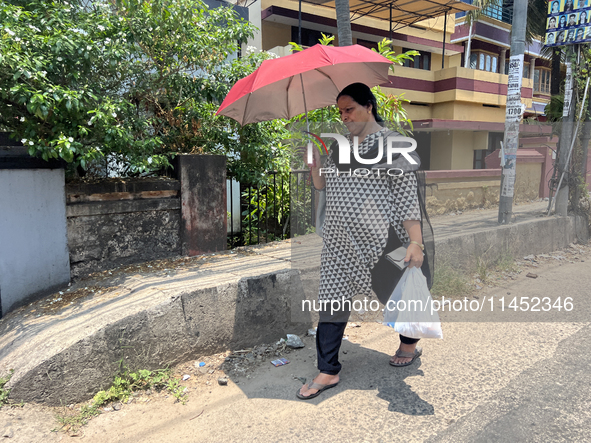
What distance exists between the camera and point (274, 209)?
230 inches

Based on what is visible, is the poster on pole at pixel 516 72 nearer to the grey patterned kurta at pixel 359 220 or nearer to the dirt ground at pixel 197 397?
the dirt ground at pixel 197 397

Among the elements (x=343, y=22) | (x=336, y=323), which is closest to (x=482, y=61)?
(x=343, y=22)

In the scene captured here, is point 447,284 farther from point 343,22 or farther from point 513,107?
point 513,107

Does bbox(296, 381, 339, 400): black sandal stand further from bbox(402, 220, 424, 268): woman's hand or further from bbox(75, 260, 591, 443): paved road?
bbox(402, 220, 424, 268): woman's hand

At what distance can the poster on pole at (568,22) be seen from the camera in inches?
277

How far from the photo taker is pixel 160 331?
3213 mm

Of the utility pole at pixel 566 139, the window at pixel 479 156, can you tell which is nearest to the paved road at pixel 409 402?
the utility pole at pixel 566 139

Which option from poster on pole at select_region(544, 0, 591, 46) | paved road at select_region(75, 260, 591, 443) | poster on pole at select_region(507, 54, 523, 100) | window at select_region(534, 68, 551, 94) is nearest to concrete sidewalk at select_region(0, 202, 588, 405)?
paved road at select_region(75, 260, 591, 443)

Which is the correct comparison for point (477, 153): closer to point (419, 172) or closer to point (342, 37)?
point (342, 37)

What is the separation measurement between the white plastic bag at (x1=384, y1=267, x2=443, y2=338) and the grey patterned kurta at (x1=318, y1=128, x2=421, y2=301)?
0.26 metres

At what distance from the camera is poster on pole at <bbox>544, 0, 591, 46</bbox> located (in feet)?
23.1

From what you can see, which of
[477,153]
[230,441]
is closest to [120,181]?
[230,441]

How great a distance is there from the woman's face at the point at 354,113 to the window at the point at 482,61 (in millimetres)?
21634

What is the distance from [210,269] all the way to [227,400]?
1482 millimetres
